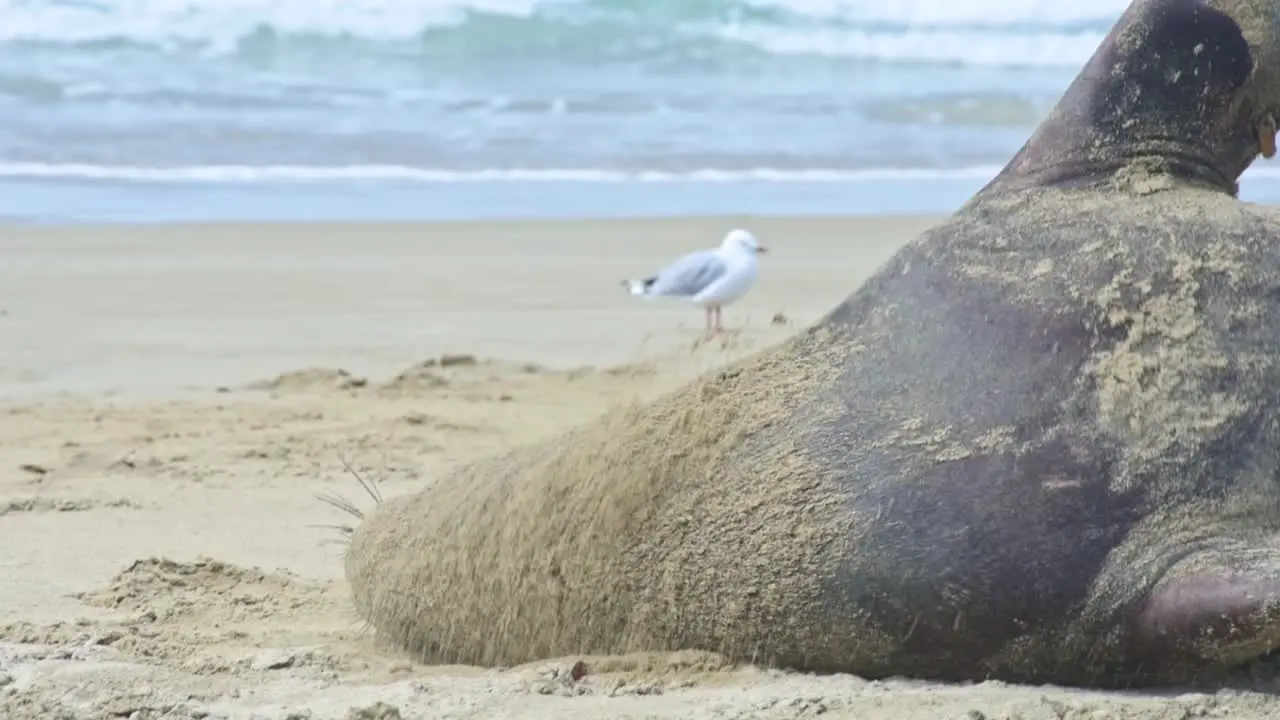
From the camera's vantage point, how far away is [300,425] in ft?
20.0

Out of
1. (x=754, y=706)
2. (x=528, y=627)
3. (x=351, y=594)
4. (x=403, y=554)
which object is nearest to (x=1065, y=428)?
(x=754, y=706)

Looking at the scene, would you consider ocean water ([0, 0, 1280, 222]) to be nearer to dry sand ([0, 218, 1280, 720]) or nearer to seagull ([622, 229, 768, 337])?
dry sand ([0, 218, 1280, 720])

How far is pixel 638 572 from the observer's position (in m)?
2.86

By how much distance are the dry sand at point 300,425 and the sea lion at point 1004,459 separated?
0.10 metres

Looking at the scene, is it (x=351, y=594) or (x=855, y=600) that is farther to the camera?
(x=351, y=594)

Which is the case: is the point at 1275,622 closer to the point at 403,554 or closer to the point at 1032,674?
the point at 1032,674

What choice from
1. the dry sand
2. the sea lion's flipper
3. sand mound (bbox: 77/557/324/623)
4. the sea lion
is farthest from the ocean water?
the sea lion's flipper

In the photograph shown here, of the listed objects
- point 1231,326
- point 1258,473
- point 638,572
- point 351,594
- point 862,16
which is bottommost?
point 351,594

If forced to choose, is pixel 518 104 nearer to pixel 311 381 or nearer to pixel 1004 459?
pixel 311 381

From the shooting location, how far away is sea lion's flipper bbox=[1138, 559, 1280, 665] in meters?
2.32

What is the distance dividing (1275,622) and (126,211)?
9998 mm

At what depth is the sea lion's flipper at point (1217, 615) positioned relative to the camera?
2.32 metres

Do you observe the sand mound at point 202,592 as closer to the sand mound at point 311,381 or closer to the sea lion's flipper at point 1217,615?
the sea lion's flipper at point 1217,615

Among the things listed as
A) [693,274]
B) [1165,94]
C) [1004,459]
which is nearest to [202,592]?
[1004,459]
